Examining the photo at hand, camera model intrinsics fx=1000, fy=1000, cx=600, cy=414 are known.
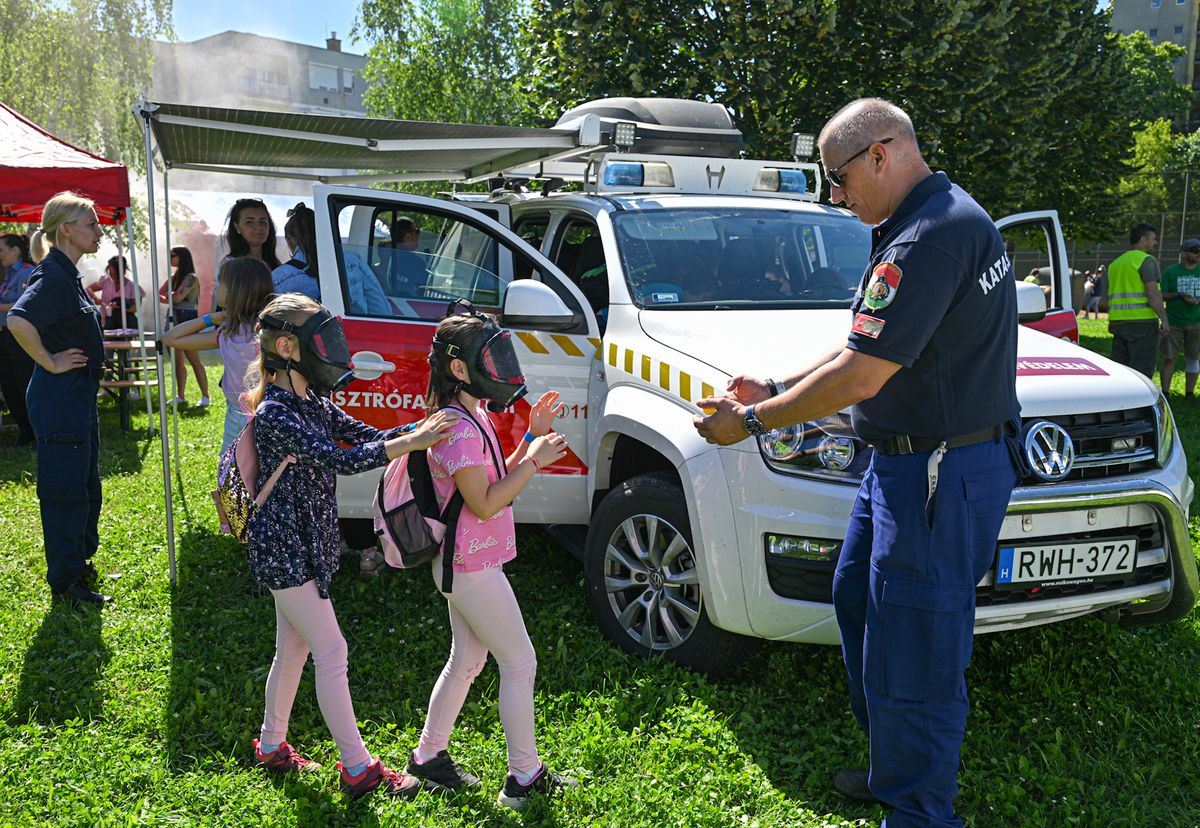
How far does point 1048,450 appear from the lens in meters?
3.35

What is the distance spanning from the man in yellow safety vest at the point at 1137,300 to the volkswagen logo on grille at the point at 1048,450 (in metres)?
7.33

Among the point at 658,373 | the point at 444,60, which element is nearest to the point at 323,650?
the point at 658,373

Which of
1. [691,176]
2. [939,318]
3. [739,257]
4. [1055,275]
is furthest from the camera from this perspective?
[1055,275]

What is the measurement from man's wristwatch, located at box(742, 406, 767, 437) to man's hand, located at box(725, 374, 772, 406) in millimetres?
341

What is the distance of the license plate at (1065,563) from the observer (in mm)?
3260

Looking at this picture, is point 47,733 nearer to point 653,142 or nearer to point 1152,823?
point 1152,823

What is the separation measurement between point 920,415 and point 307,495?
180 centimetres

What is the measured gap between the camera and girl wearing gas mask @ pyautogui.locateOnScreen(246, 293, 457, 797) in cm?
294

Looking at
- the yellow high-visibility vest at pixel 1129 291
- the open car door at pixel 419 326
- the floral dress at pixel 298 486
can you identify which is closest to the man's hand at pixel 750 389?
the floral dress at pixel 298 486

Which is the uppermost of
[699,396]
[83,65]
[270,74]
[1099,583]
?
[270,74]

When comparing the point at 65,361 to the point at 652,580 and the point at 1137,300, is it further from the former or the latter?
the point at 1137,300

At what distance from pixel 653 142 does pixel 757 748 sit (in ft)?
12.6

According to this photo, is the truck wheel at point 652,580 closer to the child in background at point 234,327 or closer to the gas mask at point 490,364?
the gas mask at point 490,364

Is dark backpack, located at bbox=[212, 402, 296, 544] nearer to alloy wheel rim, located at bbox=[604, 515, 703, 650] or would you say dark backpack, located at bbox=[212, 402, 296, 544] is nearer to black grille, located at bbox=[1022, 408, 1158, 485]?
alloy wheel rim, located at bbox=[604, 515, 703, 650]
